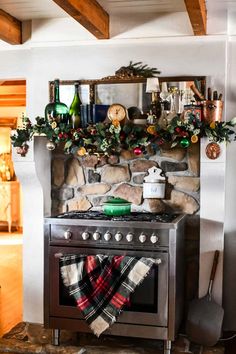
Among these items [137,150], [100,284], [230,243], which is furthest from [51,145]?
[230,243]

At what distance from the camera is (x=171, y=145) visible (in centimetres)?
394

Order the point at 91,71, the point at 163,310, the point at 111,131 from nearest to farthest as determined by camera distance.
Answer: the point at 163,310
the point at 111,131
the point at 91,71

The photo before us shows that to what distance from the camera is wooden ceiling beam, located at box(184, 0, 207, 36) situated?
10.5 ft

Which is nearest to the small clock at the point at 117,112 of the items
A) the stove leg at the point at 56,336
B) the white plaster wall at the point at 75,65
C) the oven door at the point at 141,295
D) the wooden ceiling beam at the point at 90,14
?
the white plaster wall at the point at 75,65

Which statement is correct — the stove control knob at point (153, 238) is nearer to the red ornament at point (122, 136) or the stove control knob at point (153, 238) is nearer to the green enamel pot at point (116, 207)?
Result: the green enamel pot at point (116, 207)

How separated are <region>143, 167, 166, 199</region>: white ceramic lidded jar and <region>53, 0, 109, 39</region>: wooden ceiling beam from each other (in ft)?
3.67

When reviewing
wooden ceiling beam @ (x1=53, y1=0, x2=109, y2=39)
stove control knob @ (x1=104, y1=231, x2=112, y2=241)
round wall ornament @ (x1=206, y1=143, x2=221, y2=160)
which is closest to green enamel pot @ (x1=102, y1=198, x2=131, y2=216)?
stove control knob @ (x1=104, y1=231, x2=112, y2=241)

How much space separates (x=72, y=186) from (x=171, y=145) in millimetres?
907

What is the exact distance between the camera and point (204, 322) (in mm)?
3688

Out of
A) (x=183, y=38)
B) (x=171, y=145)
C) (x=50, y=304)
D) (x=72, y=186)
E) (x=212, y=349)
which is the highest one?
(x=183, y=38)

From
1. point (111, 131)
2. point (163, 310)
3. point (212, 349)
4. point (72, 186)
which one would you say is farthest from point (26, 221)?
point (212, 349)

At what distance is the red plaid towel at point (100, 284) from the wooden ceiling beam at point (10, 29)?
1.82m

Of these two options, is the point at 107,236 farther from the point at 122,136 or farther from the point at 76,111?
the point at 76,111

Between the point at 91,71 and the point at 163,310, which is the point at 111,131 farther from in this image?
the point at 163,310
